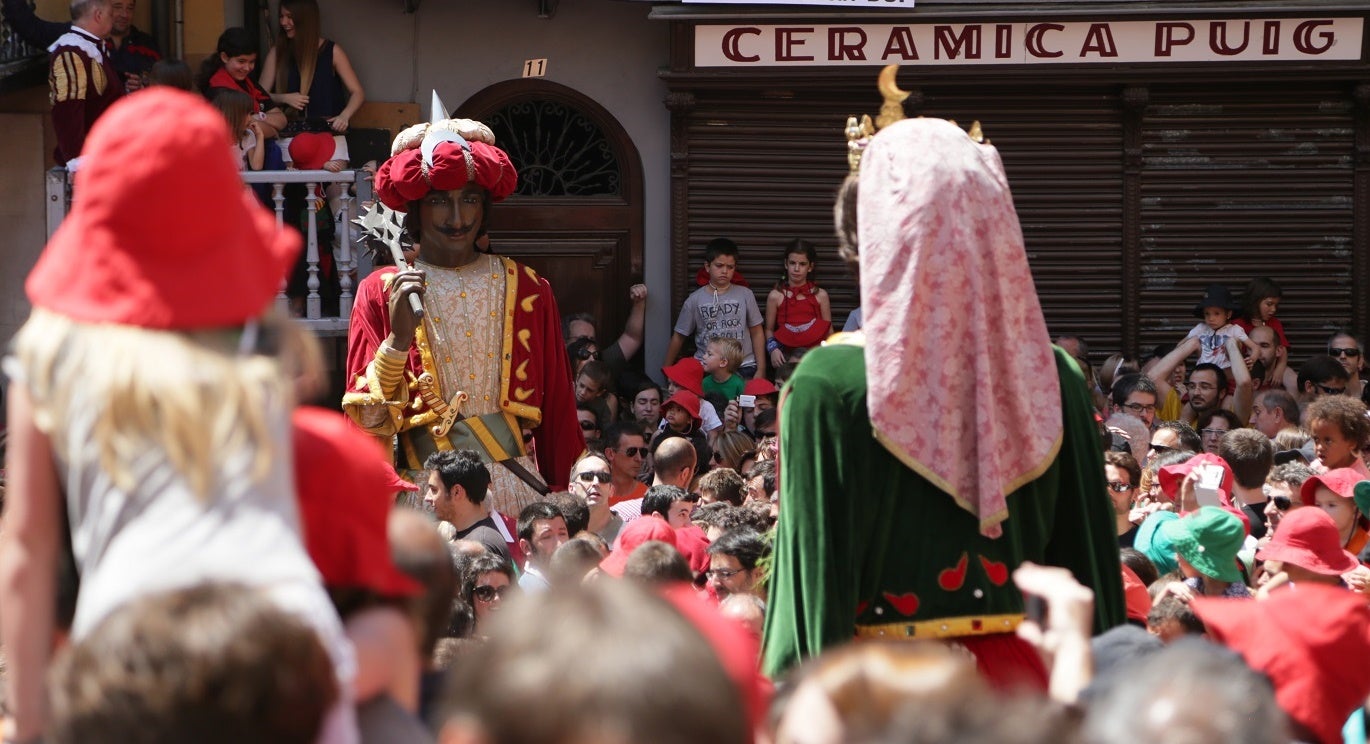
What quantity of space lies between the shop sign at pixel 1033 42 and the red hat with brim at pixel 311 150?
225cm

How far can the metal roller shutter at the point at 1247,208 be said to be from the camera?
11.5 m

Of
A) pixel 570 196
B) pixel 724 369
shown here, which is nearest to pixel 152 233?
pixel 724 369

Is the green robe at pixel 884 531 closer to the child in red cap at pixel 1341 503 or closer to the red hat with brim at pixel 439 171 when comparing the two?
the child in red cap at pixel 1341 503

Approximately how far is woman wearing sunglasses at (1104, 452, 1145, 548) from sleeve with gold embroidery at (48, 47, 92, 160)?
539cm

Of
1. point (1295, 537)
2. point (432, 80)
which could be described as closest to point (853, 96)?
point (432, 80)

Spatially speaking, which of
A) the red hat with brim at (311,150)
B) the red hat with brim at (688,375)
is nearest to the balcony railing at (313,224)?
the red hat with brim at (311,150)

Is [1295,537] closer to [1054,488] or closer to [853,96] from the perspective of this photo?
[1054,488]

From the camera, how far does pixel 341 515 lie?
2.43 metres

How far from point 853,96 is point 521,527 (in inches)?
232

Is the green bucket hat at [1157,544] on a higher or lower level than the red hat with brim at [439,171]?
lower

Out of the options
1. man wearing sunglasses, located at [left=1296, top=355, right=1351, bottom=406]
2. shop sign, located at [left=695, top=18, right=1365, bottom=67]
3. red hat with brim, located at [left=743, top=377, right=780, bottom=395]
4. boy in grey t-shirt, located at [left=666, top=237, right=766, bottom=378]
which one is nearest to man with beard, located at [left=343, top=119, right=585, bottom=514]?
red hat with brim, located at [left=743, top=377, right=780, bottom=395]

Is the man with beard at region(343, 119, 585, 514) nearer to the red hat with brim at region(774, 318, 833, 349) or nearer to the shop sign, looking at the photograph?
the red hat with brim at region(774, 318, 833, 349)

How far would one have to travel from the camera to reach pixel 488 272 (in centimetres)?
680

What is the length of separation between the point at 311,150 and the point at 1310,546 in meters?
6.83
